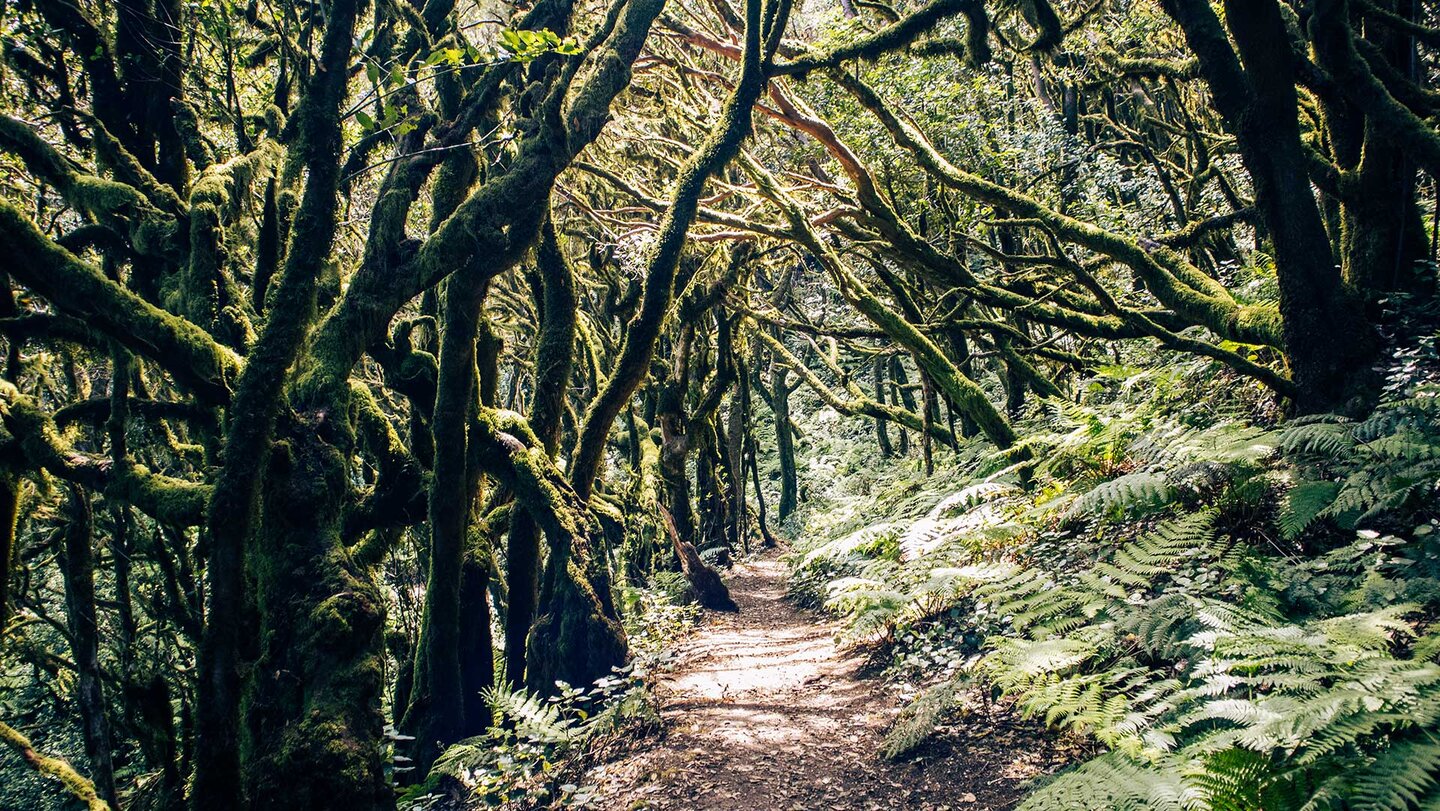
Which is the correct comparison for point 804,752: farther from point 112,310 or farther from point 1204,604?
point 112,310

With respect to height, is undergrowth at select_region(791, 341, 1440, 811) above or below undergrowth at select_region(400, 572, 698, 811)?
above

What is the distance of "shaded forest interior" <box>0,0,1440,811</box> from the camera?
11.6 ft

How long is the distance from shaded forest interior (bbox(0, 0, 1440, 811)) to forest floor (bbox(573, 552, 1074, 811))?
0.37ft

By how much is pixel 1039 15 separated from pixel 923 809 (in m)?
5.83

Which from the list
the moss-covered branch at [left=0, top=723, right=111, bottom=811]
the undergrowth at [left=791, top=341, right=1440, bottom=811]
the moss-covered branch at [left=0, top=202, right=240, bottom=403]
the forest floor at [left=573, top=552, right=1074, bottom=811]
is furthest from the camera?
the moss-covered branch at [left=0, top=723, right=111, bottom=811]

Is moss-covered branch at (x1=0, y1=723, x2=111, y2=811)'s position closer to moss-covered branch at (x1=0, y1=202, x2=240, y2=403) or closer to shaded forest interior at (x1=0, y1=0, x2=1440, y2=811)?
shaded forest interior at (x1=0, y1=0, x2=1440, y2=811)

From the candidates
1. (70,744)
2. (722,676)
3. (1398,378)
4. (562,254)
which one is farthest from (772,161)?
(70,744)

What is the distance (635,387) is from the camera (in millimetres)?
7453

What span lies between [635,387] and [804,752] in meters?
3.91

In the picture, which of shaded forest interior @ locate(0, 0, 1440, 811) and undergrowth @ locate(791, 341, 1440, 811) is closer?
undergrowth @ locate(791, 341, 1440, 811)

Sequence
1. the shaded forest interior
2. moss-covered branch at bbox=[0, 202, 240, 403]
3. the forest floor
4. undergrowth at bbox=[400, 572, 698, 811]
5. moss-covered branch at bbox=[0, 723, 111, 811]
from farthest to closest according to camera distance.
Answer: moss-covered branch at bbox=[0, 723, 111, 811]
undergrowth at bbox=[400, 572, 698, 811]
moss-covered branch at bbox=[0, 202, 240, 403]
the forest floor
the shaded forest interior

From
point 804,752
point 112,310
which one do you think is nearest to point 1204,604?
point 804,752

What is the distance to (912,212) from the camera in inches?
448

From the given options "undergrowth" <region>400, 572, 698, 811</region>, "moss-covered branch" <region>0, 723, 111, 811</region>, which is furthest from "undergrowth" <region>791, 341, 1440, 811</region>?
"moss-covered branch" <region>0, 723, 111, 811</region>
